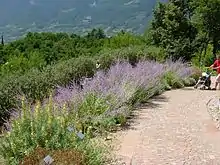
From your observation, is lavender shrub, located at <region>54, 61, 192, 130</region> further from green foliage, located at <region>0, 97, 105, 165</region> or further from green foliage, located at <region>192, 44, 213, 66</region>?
green foliage, located at <region>192, 44, 213, 66</region>

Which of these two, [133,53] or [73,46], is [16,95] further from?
[73,46]

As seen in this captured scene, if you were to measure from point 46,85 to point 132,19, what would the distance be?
605ft

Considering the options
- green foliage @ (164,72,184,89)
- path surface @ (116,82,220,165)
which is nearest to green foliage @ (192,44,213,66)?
green foliage @ (164,72,184,89)

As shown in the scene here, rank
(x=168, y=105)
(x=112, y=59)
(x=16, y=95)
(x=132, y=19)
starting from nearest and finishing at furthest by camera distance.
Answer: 1. (x=16, y=95)
2. (x=168, y=105)
3. (x=112, y=59)
4. (x=132, y=19)

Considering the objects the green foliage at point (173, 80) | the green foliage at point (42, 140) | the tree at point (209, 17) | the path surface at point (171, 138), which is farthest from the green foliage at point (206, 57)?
the green foliage at point (42, 140)

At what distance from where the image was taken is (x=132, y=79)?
1213 centimetres

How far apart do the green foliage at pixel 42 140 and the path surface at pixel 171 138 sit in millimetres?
902

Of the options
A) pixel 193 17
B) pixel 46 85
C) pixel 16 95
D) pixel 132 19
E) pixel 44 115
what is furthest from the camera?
pixel 132 19

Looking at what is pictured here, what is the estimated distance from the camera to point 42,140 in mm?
5984

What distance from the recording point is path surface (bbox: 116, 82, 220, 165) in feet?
23.0

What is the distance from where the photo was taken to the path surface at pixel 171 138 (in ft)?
23.0

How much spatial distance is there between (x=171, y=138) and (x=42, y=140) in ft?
9.72

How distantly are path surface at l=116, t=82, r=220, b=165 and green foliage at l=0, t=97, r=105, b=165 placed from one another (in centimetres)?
90

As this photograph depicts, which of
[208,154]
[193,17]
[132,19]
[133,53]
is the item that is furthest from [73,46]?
[132,19]
